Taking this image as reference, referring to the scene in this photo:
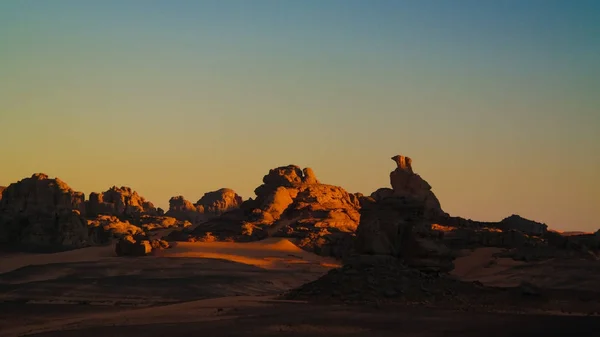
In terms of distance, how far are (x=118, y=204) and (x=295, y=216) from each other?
47985mm

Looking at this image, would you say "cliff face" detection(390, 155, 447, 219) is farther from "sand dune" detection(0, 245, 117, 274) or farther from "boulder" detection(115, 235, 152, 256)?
"sand dune" detection(0, 245, 117, 274)

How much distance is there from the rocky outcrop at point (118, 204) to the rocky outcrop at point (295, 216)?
93.8 feet

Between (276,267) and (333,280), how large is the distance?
28.4 m

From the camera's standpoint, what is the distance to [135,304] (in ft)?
124

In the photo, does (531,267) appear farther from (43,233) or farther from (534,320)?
(43,233)

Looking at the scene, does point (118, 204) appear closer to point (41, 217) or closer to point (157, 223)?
point (157, 223)

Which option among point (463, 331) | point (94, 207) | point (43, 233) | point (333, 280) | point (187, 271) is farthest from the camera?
point (94, 207)

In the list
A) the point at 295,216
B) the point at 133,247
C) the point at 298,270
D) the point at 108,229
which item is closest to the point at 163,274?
the point at 133,247

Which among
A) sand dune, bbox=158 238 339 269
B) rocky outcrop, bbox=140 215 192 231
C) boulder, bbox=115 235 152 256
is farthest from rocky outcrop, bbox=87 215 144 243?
sand dune, bbox=158 238 339 269

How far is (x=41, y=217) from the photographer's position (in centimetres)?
7462

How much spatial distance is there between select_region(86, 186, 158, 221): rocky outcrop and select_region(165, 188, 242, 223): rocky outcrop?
10567 millimetres

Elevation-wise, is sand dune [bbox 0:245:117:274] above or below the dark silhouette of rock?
below

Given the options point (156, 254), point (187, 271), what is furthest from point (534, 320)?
point (156, 254)

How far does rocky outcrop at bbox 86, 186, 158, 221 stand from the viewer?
347ft
